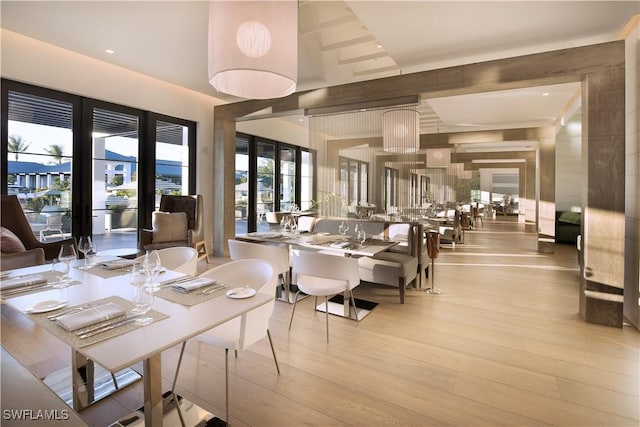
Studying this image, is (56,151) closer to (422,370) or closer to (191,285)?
(191,285)

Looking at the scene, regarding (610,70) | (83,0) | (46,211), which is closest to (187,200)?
(46,211)

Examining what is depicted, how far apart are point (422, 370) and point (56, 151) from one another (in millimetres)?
5202

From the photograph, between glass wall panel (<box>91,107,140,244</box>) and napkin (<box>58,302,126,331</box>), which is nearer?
napkin (<box>58,302,126,331</box>)

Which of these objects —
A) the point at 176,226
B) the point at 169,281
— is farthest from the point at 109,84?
the point at 169,281

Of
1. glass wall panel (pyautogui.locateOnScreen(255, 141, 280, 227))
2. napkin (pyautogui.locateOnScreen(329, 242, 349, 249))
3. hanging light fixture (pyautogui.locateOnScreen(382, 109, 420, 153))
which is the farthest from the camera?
glass wall panel (pyautogui.locateOnScreen(255, 141, 280, 227))

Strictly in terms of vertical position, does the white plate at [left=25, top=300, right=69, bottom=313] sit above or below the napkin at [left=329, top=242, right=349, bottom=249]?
below

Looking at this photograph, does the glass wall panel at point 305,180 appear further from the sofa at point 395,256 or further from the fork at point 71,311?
the fork at point 71,311

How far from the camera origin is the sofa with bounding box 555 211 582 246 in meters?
7.81

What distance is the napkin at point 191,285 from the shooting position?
177 centimetres

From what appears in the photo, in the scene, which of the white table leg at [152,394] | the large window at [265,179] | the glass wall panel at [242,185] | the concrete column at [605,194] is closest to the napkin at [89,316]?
the white table leg at [152,394]

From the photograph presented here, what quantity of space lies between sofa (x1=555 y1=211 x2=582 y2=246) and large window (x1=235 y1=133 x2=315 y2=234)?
242 inches

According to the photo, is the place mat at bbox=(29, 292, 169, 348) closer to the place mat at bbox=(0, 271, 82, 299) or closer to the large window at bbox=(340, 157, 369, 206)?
the place mat at bbox=(0, 271, 82, 299)

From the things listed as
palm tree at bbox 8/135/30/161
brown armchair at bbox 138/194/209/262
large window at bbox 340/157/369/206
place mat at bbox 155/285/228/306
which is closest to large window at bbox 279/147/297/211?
brown armchair at bbox 138/194/209/262

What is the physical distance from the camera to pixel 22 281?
1.84 m
